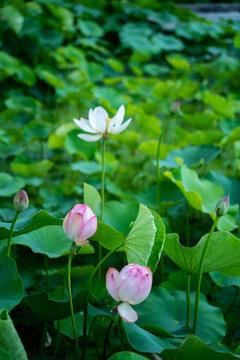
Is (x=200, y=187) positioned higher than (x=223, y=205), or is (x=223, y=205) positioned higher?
(x=223, y=205)

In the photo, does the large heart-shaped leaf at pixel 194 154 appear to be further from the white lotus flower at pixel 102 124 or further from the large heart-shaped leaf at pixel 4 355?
the large heart-shaped leaf at pixel 4 355

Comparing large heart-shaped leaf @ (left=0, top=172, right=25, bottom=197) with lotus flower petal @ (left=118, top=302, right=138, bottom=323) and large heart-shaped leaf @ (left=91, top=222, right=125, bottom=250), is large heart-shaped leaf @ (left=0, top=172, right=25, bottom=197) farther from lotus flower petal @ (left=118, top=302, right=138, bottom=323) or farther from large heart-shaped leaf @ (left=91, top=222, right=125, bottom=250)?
lotus flower petal @ (left=118, top=302, right=138, bottom=323)

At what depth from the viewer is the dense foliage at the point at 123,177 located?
743mm

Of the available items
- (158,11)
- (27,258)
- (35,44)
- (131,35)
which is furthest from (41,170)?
(158,11)

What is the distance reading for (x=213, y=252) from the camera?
75cm

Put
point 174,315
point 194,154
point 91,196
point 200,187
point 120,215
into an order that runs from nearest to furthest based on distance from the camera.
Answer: point 91,196 < point 174,315 < point 120,215 < point 200,187 < point 194,154

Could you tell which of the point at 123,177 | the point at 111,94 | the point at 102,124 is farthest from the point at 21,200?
the point at 111,94

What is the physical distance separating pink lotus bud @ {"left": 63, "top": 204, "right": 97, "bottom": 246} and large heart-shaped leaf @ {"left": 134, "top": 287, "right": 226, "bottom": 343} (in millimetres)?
271

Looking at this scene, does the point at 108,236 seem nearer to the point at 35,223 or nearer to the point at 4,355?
the point at 35,223

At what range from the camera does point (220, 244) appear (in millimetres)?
742

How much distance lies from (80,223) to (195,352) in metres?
0.25

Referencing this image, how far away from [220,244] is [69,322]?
0.40 m

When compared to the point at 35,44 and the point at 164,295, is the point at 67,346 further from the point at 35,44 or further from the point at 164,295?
the point at 35,44

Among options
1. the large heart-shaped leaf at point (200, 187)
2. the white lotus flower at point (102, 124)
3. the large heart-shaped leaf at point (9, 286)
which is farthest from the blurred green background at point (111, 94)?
the large heart-shaped leaf at point (9, 286)
